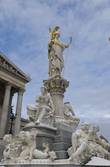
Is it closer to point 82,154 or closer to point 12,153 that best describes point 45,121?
point 12,153

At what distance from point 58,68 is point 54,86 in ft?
3.24

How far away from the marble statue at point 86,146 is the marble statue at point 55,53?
145 inches

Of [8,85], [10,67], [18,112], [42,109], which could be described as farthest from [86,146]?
[10,67]

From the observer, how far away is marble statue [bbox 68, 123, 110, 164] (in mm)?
8719

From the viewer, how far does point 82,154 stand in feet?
28.9

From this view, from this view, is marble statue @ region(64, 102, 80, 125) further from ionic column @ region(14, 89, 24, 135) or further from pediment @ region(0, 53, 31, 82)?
pediment @ region(0, 53, 31, 82)

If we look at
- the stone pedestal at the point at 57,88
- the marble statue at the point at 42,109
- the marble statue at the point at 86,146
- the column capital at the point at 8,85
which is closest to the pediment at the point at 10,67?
the column capital at the point at 8,85

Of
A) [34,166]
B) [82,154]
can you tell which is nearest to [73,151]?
[82,154]

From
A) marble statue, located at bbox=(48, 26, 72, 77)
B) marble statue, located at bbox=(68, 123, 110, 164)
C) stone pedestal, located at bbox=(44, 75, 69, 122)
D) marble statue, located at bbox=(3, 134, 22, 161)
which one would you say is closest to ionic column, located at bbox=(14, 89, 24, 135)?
marble statue, located at bbox=(48, 26, 72, 77)

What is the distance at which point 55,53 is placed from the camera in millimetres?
13578

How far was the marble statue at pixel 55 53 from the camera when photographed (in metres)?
13.3

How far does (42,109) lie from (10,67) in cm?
3140

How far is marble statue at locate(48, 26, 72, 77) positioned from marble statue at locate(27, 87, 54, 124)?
5.37ft

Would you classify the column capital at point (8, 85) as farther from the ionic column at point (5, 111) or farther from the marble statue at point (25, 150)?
the marble statue at point (25, 150)
